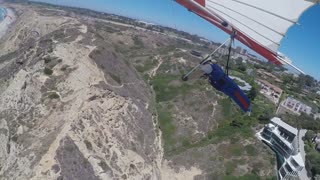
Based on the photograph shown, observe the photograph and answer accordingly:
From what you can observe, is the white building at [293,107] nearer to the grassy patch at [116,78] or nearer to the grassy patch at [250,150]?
the grassy patch at [250,150]

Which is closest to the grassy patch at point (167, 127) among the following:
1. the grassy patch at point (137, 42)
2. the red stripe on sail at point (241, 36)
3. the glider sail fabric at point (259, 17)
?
the red stripe on sail at point (241, 36)

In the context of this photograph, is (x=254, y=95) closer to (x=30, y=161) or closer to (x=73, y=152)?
(x=73, y=152)

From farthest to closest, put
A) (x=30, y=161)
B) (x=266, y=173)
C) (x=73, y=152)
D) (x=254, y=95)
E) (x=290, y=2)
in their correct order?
(x=254, y=95)
(x=266, y=173)
(x=73, y=152)
(x=30, y=161)
(x=290, y=2)

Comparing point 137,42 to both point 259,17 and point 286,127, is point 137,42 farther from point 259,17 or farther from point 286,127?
point 259,17

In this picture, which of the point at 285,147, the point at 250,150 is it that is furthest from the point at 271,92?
the point at 250,150

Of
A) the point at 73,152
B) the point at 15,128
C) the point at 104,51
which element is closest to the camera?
the point at 73,152

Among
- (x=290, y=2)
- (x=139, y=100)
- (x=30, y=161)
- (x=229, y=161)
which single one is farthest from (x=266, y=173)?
(x=290, y=2)
